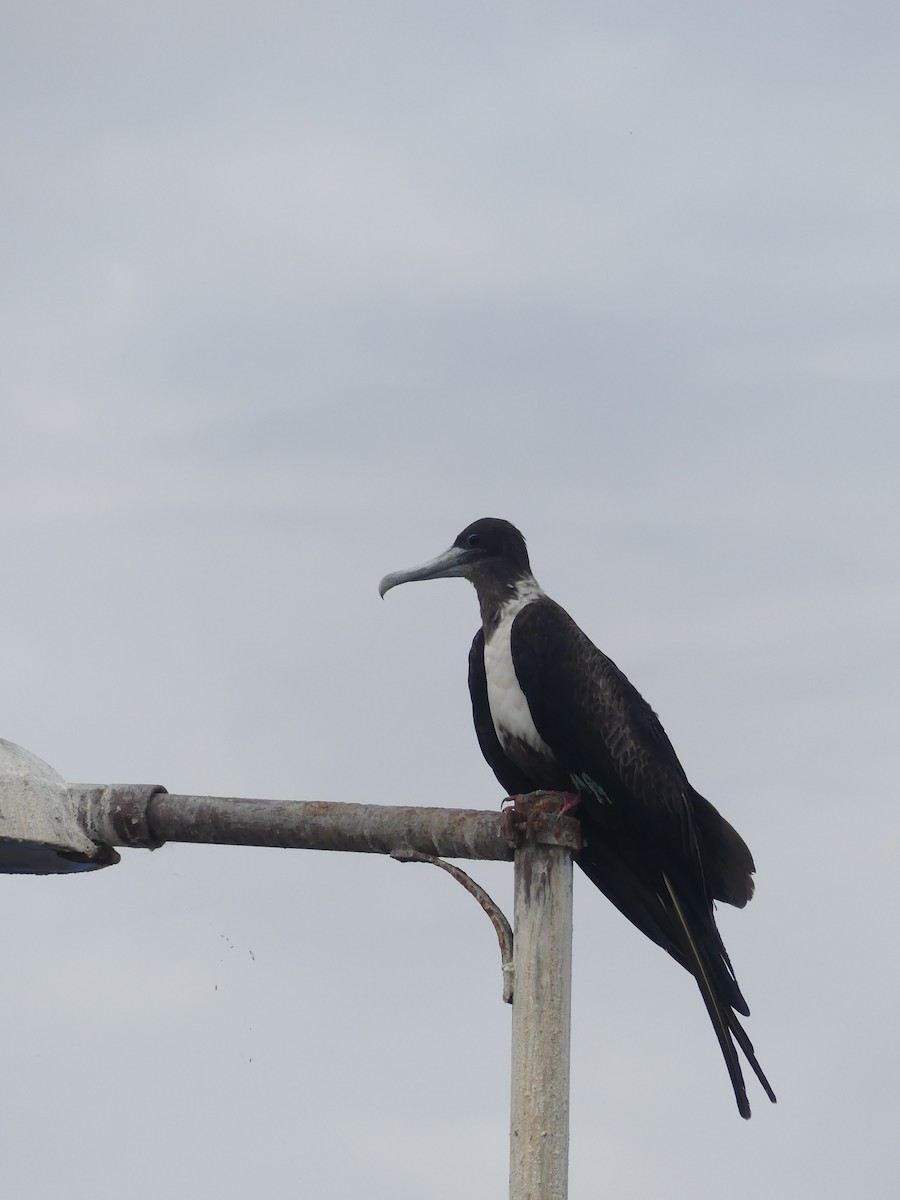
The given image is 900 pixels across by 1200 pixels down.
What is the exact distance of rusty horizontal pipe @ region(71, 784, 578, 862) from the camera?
4.95 metres

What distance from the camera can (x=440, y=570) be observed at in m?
7.17

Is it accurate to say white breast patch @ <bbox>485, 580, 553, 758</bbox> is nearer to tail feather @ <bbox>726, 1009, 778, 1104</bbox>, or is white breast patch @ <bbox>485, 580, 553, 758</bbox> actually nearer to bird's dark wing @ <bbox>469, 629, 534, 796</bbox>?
bird's dark wing @ <bbox>469, 629, 534, 796</bbox>

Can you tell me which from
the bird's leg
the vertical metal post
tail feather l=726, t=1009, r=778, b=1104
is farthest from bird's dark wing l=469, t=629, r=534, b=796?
the vertical metal post

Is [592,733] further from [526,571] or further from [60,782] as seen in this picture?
[60,782]

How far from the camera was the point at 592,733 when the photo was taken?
6324 mm

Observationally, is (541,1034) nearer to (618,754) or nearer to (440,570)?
(618,754)

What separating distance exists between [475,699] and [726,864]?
4.15ft

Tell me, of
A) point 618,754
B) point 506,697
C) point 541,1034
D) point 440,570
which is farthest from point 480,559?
point 541,1034

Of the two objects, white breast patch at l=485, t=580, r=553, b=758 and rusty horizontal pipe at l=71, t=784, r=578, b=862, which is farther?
white breast patch at l=485, t=580, r=553, b=758

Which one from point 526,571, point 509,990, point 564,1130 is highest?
point 526,571

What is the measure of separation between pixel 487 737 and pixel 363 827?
1850 mm

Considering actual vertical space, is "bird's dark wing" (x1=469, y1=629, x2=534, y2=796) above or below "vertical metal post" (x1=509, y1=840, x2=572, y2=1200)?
above

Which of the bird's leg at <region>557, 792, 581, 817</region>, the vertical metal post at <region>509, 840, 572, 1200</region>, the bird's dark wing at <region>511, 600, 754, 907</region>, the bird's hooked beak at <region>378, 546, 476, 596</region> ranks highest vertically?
the bird's hooked beak at <region>378, 546, 476, 596</region>

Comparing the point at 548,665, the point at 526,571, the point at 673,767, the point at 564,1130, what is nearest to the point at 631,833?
the point at 673,767
